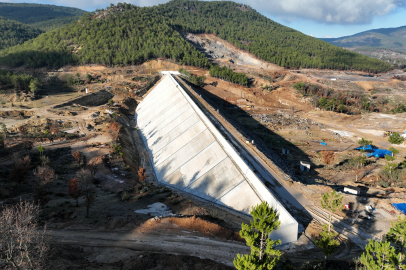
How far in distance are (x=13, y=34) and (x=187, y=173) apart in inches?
7618

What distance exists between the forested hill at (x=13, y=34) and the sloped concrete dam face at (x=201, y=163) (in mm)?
155925

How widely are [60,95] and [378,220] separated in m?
79.8

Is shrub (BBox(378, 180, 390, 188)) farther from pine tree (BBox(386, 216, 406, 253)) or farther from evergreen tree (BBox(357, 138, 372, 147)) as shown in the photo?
pine tree (BBox(386, 216, 406, 253))

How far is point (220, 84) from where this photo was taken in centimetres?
8494

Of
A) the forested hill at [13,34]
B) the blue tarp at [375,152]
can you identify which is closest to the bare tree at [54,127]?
the blue tarp at [375,152]

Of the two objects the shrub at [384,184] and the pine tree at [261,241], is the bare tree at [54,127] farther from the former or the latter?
the shrub at [384,184]

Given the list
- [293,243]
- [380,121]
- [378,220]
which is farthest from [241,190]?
[380,121]

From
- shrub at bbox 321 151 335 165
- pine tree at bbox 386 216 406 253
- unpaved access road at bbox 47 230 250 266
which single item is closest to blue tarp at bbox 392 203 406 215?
pine tree at bbox 386 216 406 253

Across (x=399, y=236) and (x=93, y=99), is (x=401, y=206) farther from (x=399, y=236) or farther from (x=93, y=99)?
(x=93, y=99)

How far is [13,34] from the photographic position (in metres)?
161

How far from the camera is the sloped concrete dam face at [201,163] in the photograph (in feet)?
76.3

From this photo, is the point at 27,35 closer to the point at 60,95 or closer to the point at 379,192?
the point at 60,95

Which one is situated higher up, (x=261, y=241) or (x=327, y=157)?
(x=261, y=241)

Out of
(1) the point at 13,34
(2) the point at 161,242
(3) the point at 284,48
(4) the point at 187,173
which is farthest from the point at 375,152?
(1) the point at 13,34
